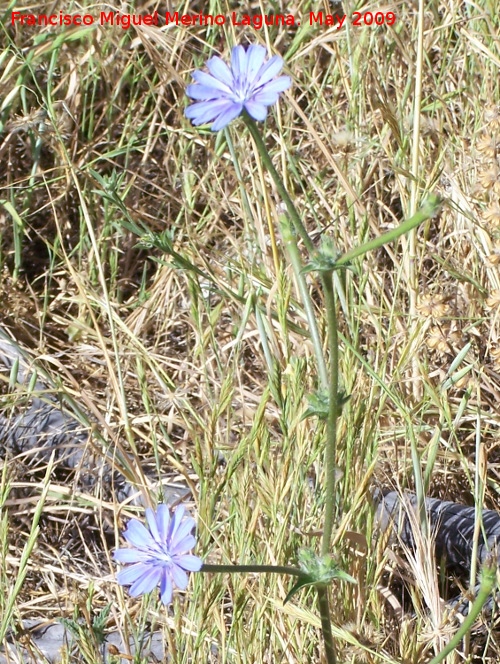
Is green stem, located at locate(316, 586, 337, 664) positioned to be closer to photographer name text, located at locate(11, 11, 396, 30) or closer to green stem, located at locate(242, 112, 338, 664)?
green stem, located at locate(242, 112, 338, 664)

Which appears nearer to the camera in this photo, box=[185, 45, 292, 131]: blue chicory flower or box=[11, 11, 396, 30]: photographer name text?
box=[185, 45, 292, 131]: blue chicory flower

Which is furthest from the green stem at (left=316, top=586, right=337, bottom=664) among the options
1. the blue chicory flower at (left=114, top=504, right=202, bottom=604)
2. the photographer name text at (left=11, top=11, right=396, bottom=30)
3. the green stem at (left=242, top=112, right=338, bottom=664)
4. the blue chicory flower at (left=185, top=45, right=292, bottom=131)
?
the photographer name text at (left=11, top=11, right=396, bottom=30)

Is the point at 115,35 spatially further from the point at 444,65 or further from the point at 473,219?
the point at 473,219

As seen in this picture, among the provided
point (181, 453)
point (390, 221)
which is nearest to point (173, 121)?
point (390, 221)

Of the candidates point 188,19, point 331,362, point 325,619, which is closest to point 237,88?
point 331,362

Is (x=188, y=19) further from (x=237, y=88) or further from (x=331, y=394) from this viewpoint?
(x=331, y=394)
